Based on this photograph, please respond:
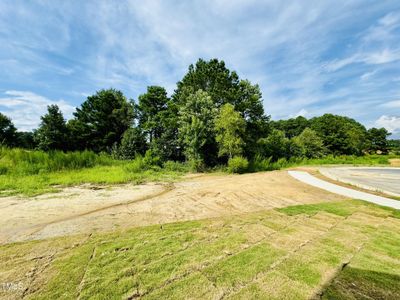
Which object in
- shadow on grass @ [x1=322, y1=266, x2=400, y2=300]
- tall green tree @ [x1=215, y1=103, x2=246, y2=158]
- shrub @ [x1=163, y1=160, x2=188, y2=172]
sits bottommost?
shrub @ [x1=163, y1=160, x2=188, y2=172]

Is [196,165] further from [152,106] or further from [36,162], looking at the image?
[152,106]

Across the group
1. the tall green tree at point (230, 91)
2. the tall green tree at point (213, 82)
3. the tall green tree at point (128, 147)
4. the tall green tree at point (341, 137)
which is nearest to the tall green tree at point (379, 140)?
the tall green tree at point (341, 137)

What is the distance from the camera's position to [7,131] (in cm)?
2697

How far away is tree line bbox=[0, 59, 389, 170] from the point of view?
14.6m

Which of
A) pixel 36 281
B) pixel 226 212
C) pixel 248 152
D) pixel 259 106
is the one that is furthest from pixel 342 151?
pixel 36 281

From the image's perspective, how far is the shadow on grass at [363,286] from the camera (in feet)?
5.36

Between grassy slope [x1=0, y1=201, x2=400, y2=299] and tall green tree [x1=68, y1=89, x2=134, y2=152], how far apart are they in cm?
2463

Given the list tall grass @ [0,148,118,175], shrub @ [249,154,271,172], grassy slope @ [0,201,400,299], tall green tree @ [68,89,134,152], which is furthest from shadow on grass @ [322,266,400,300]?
tall green tree @ [68,89,134,152]

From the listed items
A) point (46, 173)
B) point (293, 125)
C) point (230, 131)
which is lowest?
point (46, 173)

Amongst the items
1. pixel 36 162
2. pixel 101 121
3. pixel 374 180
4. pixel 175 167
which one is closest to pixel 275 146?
pixel 175 167

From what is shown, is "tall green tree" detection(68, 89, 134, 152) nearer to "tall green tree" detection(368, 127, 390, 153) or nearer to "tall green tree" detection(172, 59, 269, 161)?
"tall green tree" detection(172, 59, 269, 161)

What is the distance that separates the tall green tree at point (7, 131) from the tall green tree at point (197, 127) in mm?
27235

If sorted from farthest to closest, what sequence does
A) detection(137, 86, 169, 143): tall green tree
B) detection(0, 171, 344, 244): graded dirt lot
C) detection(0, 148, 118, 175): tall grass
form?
detection(137, 86, 169, 143): tall green tree, detection(0, 148, 118, 175): tall grass, detection(0, 171, 344, 244): graded dirt lot

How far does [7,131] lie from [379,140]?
67.4 m
